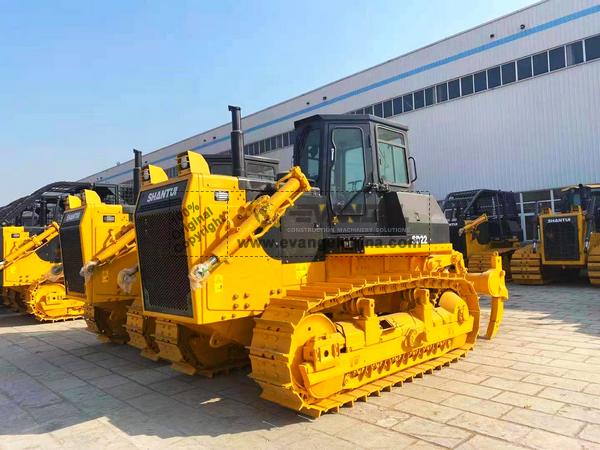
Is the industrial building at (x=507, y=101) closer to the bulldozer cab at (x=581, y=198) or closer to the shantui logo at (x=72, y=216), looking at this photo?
the bulldozer cab at (x=581, y=198)

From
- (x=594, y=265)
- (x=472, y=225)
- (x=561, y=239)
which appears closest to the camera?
(x=594, y=265)

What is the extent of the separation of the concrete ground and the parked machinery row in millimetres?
321

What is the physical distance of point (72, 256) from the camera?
7.53m

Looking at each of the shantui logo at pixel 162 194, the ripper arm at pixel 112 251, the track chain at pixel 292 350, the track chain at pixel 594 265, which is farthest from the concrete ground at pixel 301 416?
the track chain at pixel 594 265

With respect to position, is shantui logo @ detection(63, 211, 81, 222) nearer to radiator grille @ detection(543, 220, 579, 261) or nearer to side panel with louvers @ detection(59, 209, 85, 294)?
side panel with louvers @ detection(59, 209, 85, 294)

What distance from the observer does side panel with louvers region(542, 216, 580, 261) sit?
1384cm

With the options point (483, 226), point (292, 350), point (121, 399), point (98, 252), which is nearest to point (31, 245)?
point (98, 252)

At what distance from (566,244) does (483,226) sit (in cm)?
337

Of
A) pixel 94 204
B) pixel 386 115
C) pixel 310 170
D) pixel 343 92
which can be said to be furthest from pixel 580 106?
pixel 94 204

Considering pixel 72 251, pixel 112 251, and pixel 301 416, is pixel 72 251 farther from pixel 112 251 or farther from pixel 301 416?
pixel 301 416

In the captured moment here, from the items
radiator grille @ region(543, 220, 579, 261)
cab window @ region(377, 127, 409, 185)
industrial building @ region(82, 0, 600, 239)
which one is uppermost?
industrial building @ region(82, 0, 600, 239)

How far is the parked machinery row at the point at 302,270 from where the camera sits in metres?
4.40

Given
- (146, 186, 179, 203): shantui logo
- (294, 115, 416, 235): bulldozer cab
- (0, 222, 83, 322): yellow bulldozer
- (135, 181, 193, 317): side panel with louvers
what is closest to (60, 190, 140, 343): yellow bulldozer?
(135, 181, 193, 317): side panel with louvers

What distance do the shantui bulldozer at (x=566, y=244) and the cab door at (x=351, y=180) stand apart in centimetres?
1053
